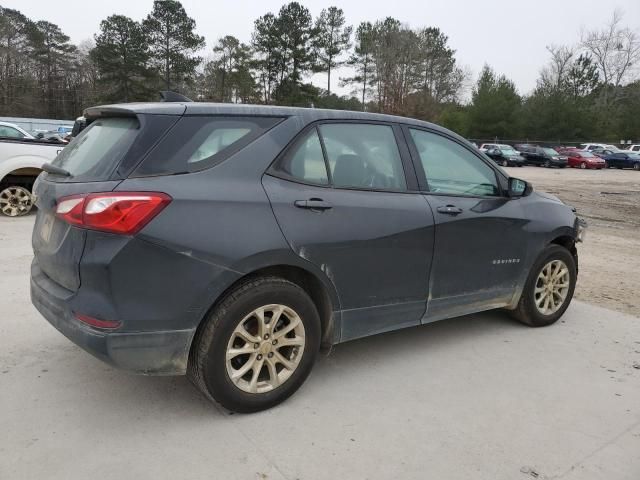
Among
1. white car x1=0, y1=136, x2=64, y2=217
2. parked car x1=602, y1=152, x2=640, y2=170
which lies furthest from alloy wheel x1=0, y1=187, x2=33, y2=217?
parked car x1=602, y1=152, x2=640, y2=170

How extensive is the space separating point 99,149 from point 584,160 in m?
41.5

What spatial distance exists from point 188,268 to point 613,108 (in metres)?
72.4

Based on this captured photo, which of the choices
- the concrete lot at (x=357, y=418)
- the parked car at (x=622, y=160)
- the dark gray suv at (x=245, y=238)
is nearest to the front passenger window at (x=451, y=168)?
the dark gray suv at (x=245, y=238)

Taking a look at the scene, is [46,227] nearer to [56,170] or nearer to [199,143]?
[56,170]

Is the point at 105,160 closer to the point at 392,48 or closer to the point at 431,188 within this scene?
the point at 431,188

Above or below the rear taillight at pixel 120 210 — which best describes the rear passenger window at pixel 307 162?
above

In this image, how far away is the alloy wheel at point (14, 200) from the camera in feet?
30.2

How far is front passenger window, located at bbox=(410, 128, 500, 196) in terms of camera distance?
374 cm

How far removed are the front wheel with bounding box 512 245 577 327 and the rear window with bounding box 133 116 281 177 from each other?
2.69m

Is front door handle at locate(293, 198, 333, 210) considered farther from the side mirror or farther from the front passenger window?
the side mirror

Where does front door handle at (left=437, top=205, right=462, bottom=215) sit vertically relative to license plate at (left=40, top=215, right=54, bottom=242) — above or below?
above

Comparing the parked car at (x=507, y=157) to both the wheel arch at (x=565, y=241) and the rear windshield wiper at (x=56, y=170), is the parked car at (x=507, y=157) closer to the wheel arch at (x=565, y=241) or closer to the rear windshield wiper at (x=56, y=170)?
the wheel arch at (x=565, y=241)

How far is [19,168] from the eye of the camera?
29.0 ft

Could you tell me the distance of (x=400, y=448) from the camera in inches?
107
